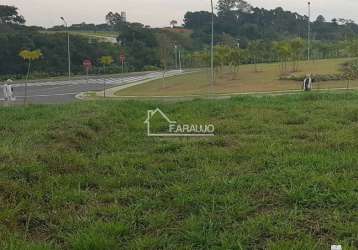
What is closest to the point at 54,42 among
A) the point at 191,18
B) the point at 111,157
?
the point at 191,18

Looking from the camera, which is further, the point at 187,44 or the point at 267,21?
the point at 267,21

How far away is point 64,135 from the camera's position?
660 cm

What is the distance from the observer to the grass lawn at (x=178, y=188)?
3.25 metres

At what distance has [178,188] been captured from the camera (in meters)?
4.25

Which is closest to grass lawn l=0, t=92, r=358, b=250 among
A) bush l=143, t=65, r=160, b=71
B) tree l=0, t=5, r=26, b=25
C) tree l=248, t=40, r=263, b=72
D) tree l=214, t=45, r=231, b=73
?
tree l=214, t=45, r=231, b=73

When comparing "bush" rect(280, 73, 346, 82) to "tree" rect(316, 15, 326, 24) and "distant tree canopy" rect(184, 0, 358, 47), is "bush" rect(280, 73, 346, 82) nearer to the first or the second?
"distant tree canopy" rect(184, 0, 358, 47)

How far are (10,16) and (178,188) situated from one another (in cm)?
7821

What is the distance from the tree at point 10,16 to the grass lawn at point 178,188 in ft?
240

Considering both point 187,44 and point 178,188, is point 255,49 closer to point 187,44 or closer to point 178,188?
point 187,44

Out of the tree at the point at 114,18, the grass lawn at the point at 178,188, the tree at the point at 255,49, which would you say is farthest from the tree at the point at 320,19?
the grass lawn at the point at 178,188

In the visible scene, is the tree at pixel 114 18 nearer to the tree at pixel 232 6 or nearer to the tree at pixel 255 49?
the tree at pixel 232 6

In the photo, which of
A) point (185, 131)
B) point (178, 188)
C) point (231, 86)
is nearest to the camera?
point (178, 188)

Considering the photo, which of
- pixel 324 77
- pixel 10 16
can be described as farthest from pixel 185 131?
pixel 10 16

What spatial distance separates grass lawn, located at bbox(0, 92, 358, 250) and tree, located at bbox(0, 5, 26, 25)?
73021 mm
